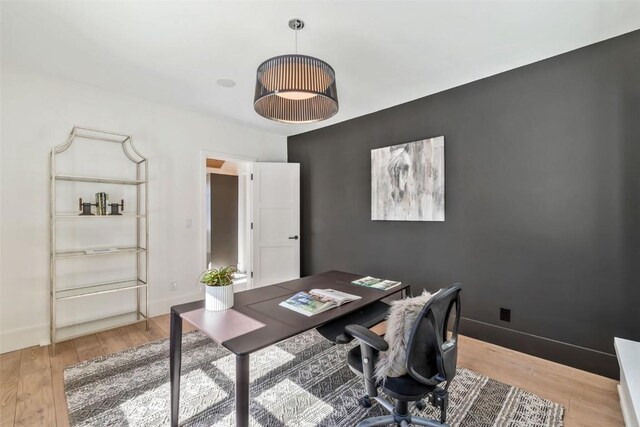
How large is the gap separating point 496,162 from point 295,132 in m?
2.93

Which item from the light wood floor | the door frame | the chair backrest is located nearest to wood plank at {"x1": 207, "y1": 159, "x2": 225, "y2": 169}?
the door frame

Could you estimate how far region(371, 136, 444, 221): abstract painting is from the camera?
3.08 meters

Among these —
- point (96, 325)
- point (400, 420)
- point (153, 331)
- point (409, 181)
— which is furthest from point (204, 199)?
point (400, 420)

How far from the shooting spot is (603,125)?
221 centimetres

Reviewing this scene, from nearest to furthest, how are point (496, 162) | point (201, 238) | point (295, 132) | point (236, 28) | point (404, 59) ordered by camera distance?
point (236, 28) → point (404, 59) → point (496, 162) → point (201, 238) → point (295, 132)

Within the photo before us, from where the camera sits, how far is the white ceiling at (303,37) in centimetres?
186

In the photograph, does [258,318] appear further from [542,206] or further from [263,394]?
[542,206]

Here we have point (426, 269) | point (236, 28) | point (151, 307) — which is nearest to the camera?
point (236, 28)

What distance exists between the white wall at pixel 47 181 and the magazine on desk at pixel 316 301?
232 cm

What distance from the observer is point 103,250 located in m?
3.04

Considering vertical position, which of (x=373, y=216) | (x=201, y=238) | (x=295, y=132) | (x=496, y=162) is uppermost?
(x=295, y=132)

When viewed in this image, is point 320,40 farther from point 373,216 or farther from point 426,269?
point 426,269

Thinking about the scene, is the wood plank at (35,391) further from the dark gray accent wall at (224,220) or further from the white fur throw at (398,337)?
the dark gray accent wall at (224,220)

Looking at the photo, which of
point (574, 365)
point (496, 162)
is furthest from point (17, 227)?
point (574, 365)
